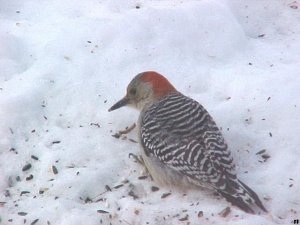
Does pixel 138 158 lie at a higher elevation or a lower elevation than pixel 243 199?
lower

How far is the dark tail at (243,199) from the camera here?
4129 mm

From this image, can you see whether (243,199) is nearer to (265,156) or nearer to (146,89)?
(265,156)

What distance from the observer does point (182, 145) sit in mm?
4453

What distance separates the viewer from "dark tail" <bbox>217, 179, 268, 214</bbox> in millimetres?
4129

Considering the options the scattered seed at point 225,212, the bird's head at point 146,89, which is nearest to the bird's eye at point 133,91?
the bird's head at point 146,89

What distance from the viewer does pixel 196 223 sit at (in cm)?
416

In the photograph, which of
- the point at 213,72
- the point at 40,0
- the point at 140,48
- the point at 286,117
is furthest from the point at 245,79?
the point at 40,0

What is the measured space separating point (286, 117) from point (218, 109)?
0.60 metres

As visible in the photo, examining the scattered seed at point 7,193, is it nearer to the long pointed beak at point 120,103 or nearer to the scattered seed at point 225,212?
the long pointed beak at point 120,103

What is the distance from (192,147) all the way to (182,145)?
9 cm

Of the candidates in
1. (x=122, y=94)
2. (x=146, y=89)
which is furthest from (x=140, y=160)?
(x=122, y=94)

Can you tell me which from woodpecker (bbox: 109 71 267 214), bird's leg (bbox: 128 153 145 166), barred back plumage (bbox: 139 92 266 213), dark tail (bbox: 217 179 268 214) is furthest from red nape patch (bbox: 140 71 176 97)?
dark tail (bbox: 217 179 268 214)

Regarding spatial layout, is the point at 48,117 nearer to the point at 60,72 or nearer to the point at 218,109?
the point at 60,72

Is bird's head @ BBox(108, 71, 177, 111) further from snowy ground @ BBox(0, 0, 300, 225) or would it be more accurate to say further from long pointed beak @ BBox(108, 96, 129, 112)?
snowy ground @ BBox(0, 0, 300, 225)
